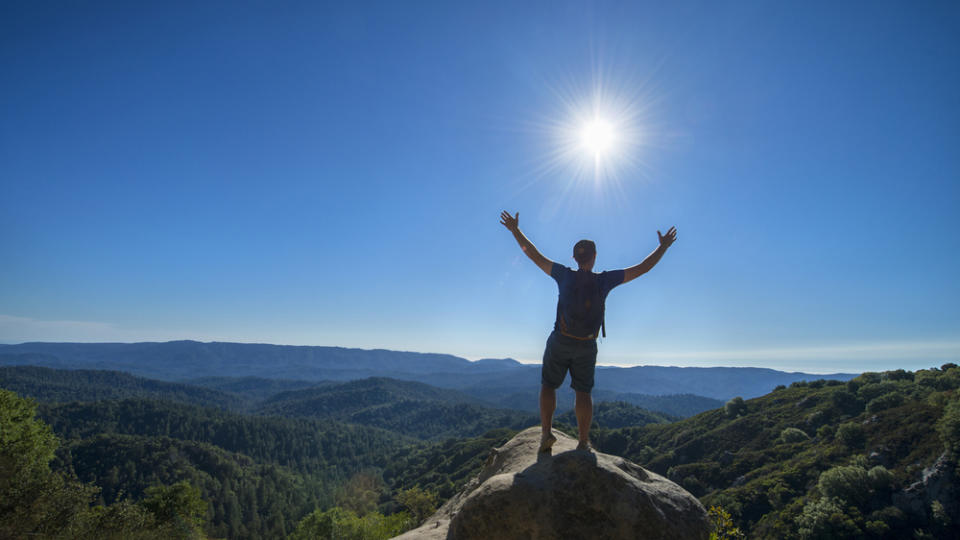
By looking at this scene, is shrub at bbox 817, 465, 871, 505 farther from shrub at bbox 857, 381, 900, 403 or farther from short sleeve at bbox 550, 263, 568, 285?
short sleeve at bbox 550, 263, 568, 285

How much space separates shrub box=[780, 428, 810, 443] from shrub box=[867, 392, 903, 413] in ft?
35.5

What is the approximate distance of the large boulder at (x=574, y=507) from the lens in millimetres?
5418

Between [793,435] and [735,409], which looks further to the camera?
[735,409]

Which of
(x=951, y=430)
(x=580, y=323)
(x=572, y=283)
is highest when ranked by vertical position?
(x=572, y=283)

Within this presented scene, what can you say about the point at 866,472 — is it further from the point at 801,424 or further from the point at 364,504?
the point at 364,504

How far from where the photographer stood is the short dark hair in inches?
247

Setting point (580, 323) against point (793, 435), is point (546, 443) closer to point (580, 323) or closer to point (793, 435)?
point (580, 323)

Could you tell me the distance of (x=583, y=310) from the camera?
19.7 feet

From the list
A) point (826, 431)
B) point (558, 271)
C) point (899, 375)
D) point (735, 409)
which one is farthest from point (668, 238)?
point (735, 409)

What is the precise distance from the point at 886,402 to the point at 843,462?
21492 mm

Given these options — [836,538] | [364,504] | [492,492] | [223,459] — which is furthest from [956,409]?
[223,459]

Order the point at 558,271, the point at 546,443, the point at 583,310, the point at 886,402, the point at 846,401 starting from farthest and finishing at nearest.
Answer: the point at 846,401
the point at 886,402
the point at 546,443
the point at 558,271
the point at 583,310

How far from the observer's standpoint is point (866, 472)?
4506 centimetres

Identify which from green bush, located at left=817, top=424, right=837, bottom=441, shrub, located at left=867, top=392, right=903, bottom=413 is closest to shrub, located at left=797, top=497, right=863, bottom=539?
green bush, located at left=817, top=424, right=837, bottom=441
